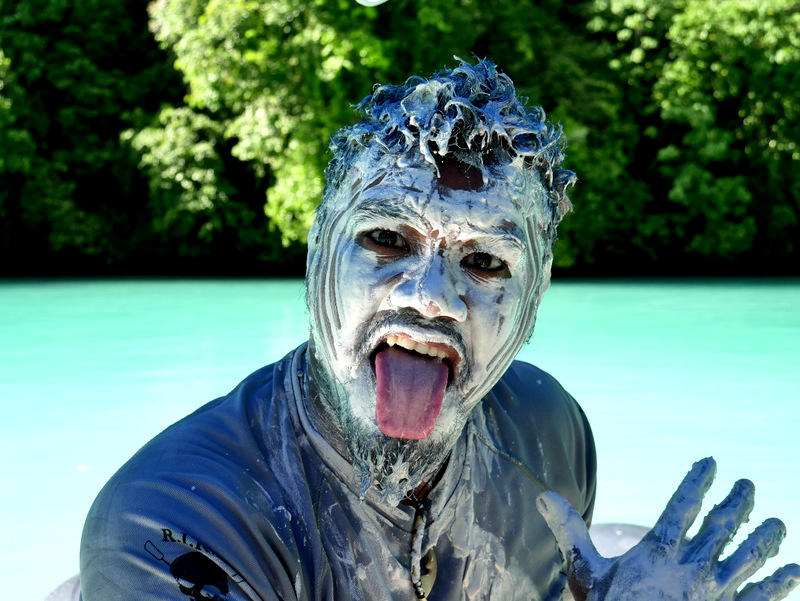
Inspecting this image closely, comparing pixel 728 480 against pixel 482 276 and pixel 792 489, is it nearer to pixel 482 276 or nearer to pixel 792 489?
pixel 792 489

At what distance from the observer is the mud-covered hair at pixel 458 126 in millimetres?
1577

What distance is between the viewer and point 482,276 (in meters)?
1.63

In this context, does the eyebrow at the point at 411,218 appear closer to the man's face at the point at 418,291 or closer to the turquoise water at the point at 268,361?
the man's face at the point at 418,291

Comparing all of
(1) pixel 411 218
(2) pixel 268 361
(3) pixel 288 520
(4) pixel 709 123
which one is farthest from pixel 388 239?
(4) pixel 709 123

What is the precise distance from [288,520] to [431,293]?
0.43m

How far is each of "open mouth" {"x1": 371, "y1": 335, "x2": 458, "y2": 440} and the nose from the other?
56mm

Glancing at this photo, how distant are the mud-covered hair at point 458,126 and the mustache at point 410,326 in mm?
249

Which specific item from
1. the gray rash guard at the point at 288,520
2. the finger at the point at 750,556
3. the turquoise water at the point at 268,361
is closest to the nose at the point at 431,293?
the gray rash guard at the point at 288,520

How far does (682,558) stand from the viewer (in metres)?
1.57

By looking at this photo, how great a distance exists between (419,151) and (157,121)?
15550 millimetres

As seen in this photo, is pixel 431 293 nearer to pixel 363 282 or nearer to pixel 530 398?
pixel 363 282

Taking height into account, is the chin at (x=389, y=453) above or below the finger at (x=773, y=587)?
above

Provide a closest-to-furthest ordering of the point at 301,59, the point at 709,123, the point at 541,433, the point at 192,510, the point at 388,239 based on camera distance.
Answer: the point at 192,510 → the point at 388,239 → the point at 541,433 → the point at 301,59 → the point at 709,123

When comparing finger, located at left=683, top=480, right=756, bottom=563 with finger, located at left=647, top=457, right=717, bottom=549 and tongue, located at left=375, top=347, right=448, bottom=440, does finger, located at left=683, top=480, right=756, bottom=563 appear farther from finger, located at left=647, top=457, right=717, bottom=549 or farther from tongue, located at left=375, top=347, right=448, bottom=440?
tongue, located at left=375, top=347, right=448, bottom=440
